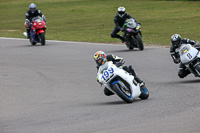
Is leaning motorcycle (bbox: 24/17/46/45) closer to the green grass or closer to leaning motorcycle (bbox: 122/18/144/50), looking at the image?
the green grass

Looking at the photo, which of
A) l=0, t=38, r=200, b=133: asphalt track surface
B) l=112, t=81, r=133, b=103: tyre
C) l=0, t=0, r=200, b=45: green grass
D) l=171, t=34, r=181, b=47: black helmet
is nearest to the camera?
l=0, t=38, r=200, b=133: asphalt track surface

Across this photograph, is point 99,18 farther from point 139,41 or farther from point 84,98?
point 84,98

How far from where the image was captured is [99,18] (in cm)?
4319

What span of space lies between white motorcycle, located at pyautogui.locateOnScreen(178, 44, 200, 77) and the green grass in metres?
10.6

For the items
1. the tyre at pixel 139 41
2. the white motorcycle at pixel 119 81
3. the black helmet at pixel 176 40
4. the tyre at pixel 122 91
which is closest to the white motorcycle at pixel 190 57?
the black helmet at pixel 176 40

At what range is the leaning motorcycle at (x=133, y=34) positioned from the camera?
21.7 meters

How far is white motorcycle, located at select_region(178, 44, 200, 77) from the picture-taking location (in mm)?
13625

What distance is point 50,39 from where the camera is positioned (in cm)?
2934

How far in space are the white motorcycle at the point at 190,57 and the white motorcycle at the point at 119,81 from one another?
2762 millimetres

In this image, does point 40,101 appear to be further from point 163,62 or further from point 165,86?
point 163,62

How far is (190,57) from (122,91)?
332 centimetres

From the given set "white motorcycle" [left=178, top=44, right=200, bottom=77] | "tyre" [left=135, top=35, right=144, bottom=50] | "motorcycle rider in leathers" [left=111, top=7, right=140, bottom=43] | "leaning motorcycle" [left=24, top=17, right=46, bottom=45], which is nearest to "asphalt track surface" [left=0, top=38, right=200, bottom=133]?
"white motorcycle" [left=178, top=44, right=200, bottom=77]

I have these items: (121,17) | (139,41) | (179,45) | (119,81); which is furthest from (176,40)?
(121,17)

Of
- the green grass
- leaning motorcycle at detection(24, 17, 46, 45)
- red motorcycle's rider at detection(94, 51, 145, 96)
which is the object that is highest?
red motorcycle's rider at detection(94, 51, 145, 96)
